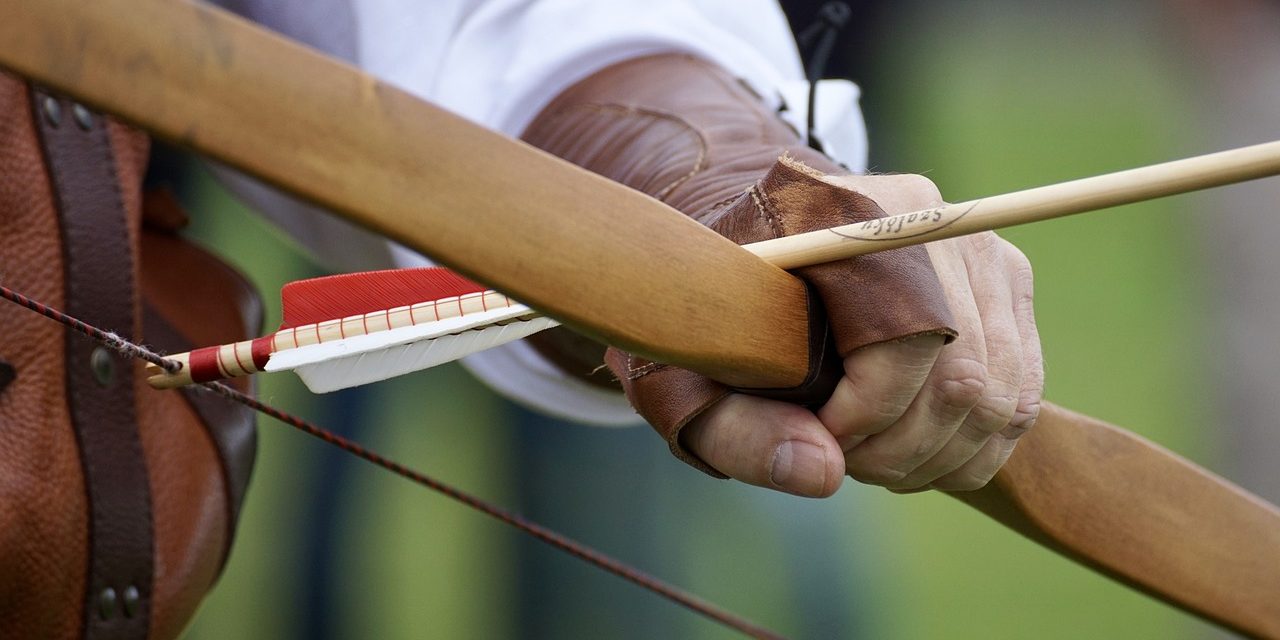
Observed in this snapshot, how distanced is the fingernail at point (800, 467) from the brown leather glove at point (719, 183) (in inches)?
0.9

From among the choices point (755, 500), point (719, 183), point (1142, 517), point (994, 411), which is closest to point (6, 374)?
point (719, 183)

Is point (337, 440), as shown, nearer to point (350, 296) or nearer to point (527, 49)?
point (350, 296)

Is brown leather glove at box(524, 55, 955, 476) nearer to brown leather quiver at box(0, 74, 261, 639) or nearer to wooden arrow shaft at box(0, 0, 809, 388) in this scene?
wooden arrow shaft at box(0, 0, 809, 388)

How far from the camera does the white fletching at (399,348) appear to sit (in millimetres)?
406

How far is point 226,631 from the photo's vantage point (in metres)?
1.22

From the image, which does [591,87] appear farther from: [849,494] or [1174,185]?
[849,494]

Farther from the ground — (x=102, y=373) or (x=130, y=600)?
(x=102, y=373)

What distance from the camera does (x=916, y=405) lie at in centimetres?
43

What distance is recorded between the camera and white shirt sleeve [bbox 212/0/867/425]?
777 millimetres

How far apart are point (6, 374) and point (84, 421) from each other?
0.16 ft

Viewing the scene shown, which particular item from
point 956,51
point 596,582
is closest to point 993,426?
point 596,582

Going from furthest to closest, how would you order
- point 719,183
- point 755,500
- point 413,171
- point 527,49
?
point 755,500 → point 527,49 → point 719,183 → point 413,171

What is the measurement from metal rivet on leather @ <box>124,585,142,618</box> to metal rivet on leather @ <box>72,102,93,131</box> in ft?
0.82

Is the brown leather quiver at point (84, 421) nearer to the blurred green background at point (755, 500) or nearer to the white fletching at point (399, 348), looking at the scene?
the white fletching at point (399, 348)
